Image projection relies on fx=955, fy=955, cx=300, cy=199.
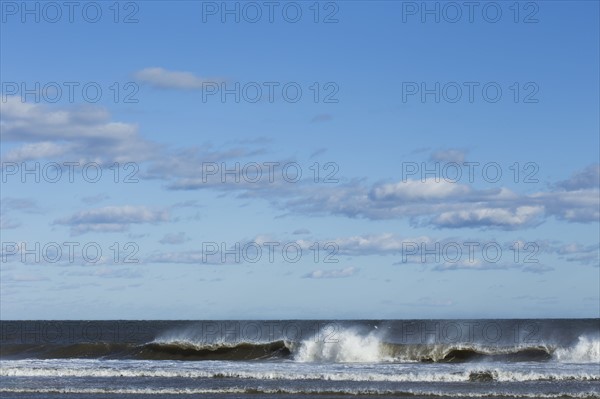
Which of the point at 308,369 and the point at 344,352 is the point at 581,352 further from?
the point at 308,369

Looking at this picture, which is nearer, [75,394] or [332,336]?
[75,394]

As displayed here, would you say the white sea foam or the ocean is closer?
the ocean

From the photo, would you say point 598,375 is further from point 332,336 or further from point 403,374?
point 332,336

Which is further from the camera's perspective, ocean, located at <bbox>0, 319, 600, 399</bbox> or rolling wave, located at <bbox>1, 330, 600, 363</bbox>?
rolling wave, located at <bbox>1, 330, 600, 363</bbox>

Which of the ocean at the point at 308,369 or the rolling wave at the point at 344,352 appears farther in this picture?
the rolling wave at the point at 344,352

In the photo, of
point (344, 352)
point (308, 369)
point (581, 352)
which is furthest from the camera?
point (581, 352)

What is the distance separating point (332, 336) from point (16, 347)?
20.3 m

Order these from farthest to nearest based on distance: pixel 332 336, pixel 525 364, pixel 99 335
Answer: pixel 99 335 → pixel 332 336 → pixel 525 364

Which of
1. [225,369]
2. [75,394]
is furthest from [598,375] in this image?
[75,394]

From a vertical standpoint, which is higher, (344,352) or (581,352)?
(344,352)

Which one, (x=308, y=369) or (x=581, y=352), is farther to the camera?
(x=581, y=352)

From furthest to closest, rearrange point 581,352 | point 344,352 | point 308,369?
point 581,352 < point 344,352 < point 308,369

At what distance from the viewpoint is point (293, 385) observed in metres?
34.2

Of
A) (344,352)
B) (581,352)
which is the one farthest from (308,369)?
(581,352)
